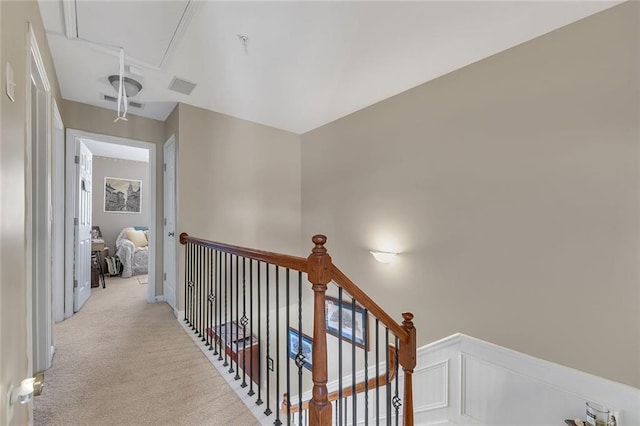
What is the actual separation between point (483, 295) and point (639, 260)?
96 centimetres

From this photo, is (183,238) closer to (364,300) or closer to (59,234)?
(59,234)

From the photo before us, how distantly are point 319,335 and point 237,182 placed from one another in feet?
9.26

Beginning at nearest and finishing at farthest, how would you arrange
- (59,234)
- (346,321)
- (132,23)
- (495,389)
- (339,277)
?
(339,277), (132,23), (495,389), (59,234), (346,321)

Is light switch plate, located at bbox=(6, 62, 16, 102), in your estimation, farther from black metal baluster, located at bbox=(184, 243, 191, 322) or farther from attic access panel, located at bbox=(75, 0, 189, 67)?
black metal baluster, located at bbox=(184, 243, 191, 322)

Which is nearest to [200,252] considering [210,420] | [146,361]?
[146,361]

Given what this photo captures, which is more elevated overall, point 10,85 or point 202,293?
point 10,85

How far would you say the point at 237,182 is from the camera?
12.1 ft

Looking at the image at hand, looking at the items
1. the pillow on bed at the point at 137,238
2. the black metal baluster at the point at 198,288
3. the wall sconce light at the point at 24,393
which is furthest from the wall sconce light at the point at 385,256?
the pillow on bed at the point at 137,238

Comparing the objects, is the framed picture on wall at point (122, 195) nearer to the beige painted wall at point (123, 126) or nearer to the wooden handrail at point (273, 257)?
the beige painted wall at point (123, 126)

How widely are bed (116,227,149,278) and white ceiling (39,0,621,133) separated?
128 inches

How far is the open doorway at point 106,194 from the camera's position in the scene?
321 cm

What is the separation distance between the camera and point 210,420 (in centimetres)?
158

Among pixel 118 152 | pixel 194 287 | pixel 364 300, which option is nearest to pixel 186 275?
pixel 194 287

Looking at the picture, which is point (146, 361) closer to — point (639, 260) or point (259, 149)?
point (259, 149)
